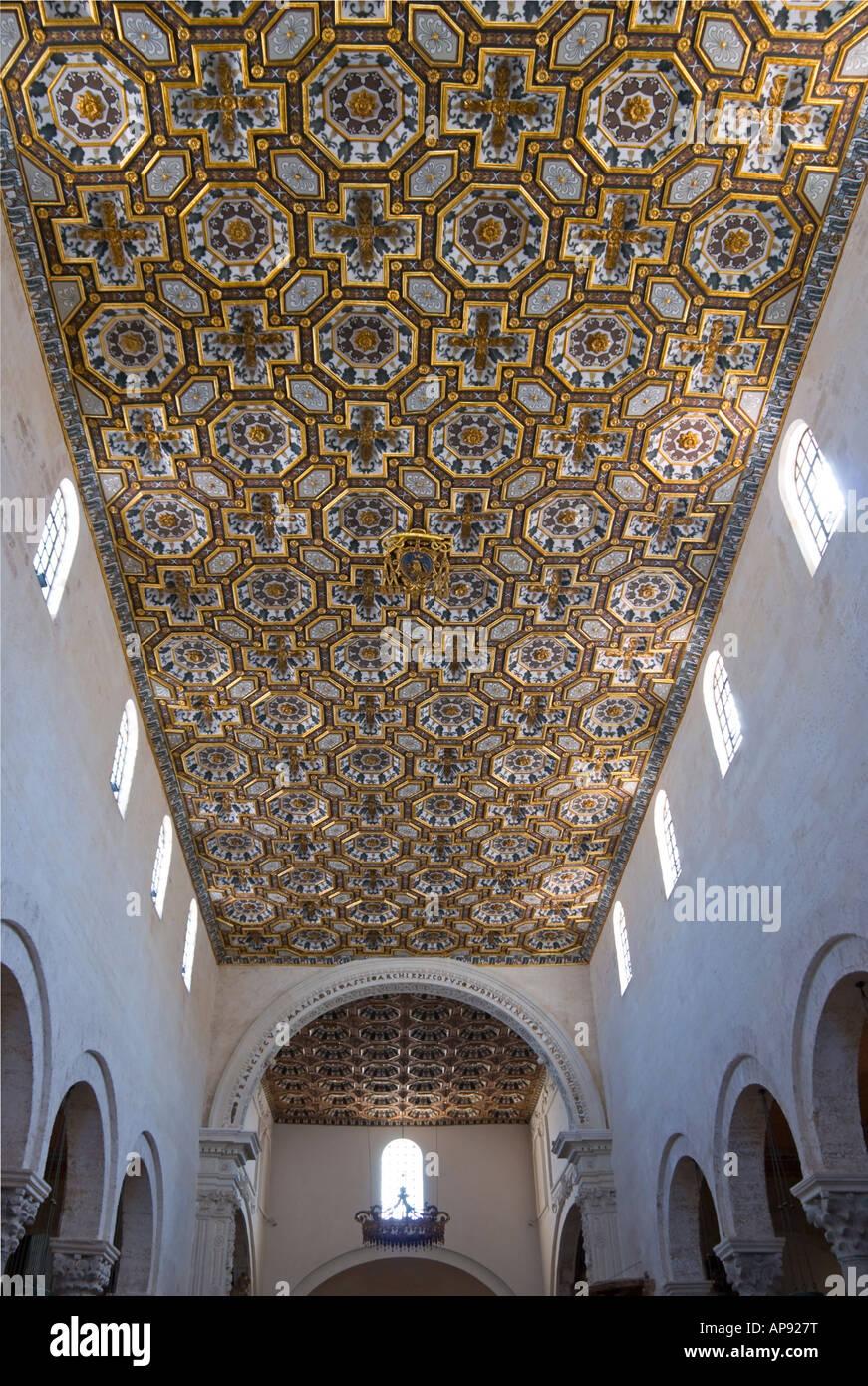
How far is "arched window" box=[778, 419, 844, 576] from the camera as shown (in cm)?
834

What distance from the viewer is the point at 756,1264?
10.9 meters

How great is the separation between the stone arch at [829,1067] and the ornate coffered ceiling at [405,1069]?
1142 cm

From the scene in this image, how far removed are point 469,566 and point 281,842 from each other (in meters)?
5.89

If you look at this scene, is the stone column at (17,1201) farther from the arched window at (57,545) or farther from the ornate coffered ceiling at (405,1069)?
the ornate coffered ceiling at (405,1069)

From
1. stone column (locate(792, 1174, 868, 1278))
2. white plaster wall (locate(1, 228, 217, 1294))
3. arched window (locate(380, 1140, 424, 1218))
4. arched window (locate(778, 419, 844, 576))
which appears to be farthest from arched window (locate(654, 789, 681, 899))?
Answer: arched window (locate(380, 1140, 424, 1218))

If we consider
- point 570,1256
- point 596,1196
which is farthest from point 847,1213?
point 570,1256

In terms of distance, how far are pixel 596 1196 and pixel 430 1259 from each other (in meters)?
9.97

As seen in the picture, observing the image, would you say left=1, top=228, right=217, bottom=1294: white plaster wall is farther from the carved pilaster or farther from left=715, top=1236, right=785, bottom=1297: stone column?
the carved pilaster

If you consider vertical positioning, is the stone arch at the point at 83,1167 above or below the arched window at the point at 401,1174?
below

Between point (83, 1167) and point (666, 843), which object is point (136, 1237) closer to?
point (83, 1167)

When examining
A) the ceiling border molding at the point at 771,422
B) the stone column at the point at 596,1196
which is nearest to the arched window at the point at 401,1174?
the stone column at the point at 596,1196

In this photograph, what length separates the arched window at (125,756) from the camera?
11.3 meters

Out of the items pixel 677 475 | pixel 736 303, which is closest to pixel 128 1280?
pixel 677 475
